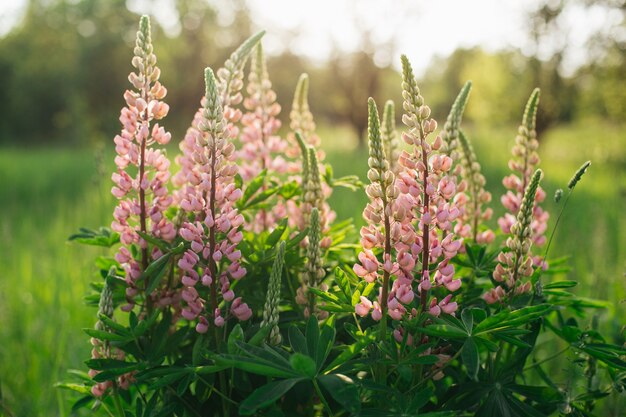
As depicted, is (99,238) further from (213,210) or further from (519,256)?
(519,256)

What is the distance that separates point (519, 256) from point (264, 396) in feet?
2.40

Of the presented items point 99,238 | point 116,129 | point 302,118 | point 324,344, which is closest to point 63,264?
point 99,238

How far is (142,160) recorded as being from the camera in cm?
156

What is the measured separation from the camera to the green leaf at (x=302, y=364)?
1156mm

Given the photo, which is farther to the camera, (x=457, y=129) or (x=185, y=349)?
(x=185, y=349)

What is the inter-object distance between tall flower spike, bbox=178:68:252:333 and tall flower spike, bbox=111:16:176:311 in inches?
5.8

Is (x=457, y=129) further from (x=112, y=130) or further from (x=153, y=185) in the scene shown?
(x=112, y=130)

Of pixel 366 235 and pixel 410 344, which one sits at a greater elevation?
pixel 366 235

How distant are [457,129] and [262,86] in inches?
31.2

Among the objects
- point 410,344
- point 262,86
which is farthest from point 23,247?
point 410,344

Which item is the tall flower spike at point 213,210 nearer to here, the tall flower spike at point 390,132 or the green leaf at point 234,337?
the green leaf at point 234,337

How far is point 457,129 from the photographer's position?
149 centimetres

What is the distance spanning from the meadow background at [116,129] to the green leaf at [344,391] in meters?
1.13

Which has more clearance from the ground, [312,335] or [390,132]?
[390,132]
